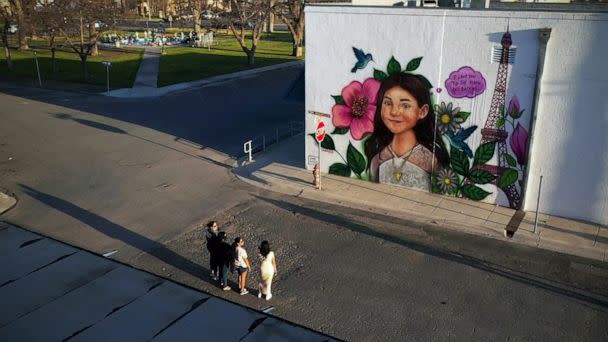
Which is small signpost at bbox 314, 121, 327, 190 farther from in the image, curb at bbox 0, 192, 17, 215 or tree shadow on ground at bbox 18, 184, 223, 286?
curb at bbox 0, 192, 17, 215

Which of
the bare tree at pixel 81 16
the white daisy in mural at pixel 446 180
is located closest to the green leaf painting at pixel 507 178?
the white daisy in mural at pixel 446 180

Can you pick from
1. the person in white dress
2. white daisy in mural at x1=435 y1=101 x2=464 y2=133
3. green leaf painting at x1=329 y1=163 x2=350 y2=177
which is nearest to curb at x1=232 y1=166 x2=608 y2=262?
green leaf painting at x1=329 y1=163 x2=350 y2=177

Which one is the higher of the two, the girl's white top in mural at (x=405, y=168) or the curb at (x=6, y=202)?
the girl's white top in mural at (x=405, y=168)

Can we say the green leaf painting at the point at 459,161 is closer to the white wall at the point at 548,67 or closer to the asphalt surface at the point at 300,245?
the white wall at the point at 548,67

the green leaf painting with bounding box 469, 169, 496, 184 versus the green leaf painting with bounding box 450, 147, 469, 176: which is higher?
the green leaf painting with bounding box 450, 147, 469, 176

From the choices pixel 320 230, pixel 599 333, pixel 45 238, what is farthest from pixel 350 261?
pixel 45 238

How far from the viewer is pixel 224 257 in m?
10.7

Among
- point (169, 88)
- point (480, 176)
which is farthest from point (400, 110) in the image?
point (169, 88)

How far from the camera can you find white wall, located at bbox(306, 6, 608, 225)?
1288 centimetres

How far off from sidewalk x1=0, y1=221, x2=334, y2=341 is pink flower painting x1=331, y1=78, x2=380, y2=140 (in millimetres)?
7611

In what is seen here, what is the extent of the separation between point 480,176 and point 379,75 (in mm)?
4143

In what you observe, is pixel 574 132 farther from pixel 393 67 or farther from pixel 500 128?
pixel 393 67

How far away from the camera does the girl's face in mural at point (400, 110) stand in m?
15.4

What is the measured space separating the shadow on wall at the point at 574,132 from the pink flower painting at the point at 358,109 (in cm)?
473
